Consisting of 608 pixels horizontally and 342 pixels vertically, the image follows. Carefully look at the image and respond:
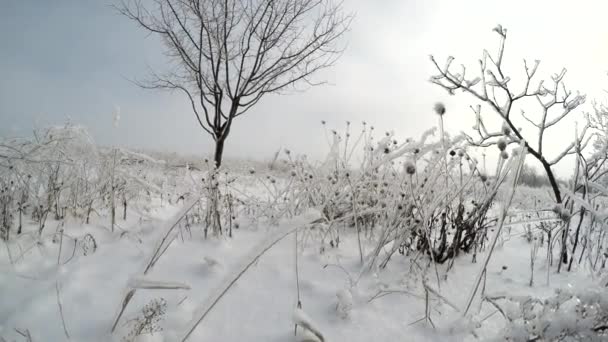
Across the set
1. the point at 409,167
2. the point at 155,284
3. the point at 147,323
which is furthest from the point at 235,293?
the point at 409,167

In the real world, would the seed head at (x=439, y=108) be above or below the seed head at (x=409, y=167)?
above

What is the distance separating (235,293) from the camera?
3.69ft

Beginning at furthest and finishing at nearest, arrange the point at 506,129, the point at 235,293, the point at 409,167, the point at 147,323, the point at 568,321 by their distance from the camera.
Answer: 1. the point at 506,129
2. the point at 409,167
3. the point at 235,293
4. the point at 147,323
5. the point at 568,321

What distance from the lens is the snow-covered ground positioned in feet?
2.89

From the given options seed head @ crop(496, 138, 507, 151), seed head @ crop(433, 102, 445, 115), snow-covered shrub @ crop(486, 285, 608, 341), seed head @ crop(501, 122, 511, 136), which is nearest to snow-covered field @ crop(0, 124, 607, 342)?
snow-covered shrub @ crop(486, 285, 608, 341)

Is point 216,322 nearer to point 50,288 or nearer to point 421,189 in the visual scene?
point 50,288

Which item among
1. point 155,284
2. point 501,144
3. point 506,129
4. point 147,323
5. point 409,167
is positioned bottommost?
point 147,323

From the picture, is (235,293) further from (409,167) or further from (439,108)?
(439,108)

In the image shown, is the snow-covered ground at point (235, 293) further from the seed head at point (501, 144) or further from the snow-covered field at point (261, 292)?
the seed head at point (501, 144)

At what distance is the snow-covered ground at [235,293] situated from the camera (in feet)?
2.89

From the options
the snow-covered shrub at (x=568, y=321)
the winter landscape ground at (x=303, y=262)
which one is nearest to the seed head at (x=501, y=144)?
the winter landscape ground at (x=303, y=262)

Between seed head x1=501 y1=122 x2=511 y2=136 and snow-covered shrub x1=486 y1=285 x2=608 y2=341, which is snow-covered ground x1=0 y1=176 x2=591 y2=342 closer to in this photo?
snow-covered shrub x1=486 y1=285 x2=608 y2=341

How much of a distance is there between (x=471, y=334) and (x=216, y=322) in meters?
0.79

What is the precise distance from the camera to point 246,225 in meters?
2.30
